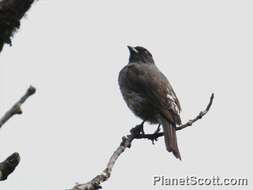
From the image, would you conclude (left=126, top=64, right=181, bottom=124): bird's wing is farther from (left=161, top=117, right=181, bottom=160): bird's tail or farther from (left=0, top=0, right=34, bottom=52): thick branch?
(left=0, top=0, right=34, bottom=52): thick branch

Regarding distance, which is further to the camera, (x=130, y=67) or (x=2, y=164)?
(x=130, y=67)

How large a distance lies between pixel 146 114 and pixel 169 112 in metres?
0.41

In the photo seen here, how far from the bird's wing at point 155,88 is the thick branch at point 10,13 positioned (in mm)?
4629

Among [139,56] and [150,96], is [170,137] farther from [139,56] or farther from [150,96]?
[139,56]

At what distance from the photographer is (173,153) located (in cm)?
623

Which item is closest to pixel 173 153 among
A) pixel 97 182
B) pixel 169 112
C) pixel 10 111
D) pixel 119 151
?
pixel 169 112

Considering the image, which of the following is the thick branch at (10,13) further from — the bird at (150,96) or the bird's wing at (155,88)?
the bird's wing at (155,88)

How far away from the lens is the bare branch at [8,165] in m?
2.30

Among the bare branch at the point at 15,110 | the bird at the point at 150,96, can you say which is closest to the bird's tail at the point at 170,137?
the bird at the point at 150,96

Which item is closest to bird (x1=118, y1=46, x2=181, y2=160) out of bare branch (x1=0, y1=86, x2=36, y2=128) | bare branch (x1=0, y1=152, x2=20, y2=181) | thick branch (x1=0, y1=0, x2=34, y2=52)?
thick branch (x1=0, y1=0, x2=34, y2=52)

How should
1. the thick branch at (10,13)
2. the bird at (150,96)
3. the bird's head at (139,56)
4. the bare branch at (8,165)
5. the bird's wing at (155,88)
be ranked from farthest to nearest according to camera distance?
1. the bird's head at (139,56)
2. the bird's wing at (155,88)
3. the bird at (150,96)
4. the thick branch at (10,13)
5. the bare branch at (8,165)

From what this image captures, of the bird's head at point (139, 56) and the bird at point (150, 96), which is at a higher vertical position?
the bird's head at point (139, 56)

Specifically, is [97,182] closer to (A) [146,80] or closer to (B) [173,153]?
(B) [173,153]

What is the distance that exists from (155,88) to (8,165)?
5725mm
